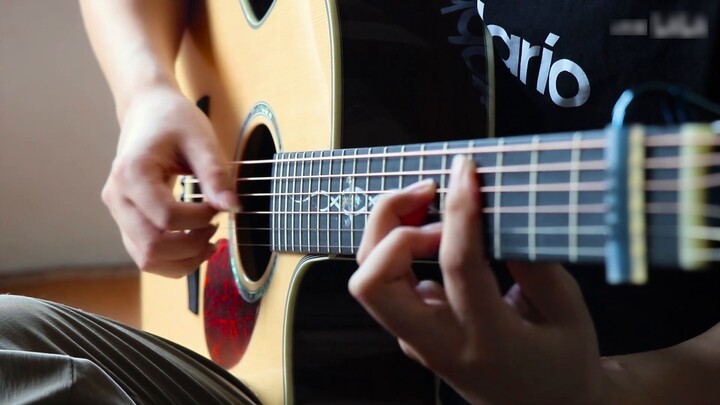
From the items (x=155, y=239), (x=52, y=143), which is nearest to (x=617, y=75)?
(x=155, y=239)

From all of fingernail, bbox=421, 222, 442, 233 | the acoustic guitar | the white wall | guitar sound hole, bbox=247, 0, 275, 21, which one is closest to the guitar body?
the acoustic guitar

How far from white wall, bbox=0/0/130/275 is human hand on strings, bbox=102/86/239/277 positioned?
1382 mm

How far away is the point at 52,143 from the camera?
2162 millimetres

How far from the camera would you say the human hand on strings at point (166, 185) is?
2.61 feet

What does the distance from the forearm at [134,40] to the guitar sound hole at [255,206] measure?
0.13 m

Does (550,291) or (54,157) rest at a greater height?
(54,157)

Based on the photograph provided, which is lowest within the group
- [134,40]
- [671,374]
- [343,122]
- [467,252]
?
[671,374]

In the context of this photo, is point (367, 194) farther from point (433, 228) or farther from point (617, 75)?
point (617, 75)

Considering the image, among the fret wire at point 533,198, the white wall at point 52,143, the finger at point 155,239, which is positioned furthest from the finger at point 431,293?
the white wall at point 52,143

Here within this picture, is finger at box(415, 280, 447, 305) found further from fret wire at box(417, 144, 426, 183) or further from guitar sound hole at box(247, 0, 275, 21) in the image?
guitar sound hole at box(247, 0, 275, 21)

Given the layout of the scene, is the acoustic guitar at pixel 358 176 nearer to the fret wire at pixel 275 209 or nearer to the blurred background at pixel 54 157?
the fret wire at pixel 275 209

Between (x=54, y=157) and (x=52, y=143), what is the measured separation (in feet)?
0.13

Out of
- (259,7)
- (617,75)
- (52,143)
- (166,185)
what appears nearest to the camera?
(617,75)

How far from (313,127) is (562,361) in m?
0.34
